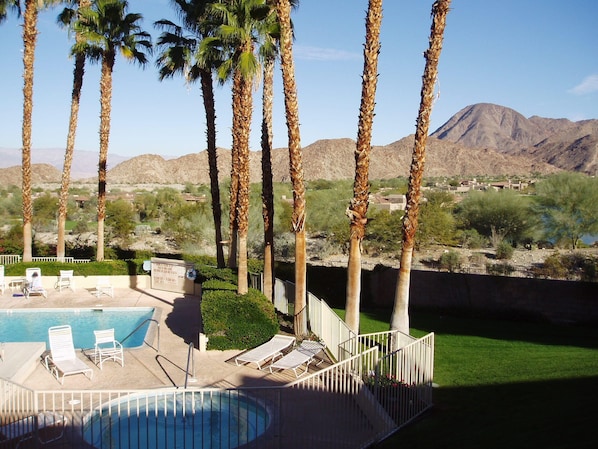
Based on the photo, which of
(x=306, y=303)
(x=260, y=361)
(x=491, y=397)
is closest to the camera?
(x=491, y=397)

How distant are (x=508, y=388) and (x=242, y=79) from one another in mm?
10470

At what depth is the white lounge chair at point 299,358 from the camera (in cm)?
1147

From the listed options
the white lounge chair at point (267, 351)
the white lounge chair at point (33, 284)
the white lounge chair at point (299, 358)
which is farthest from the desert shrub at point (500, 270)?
the white lounge chair at point (33, 284)

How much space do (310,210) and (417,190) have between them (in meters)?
33.7

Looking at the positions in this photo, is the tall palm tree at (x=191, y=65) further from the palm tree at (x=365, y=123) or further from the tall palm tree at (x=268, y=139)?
the palm tree at (x=365, y=123)

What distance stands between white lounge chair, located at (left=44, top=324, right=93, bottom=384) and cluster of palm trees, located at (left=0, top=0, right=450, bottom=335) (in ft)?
→ 14.7

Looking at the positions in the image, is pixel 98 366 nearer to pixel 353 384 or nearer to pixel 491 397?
pixel 353 384

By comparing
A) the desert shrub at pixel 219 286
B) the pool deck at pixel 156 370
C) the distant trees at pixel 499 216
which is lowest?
the pool deck at pixel 156 370

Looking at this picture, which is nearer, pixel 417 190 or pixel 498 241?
pixel 417 190

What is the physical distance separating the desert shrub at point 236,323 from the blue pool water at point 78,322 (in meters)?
3.51

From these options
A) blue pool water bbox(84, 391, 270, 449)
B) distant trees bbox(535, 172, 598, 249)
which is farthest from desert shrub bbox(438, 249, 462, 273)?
blue pool water bbox(84, 391, 270, 449)

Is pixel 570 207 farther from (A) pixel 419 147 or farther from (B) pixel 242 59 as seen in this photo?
(B) pixel 242 59

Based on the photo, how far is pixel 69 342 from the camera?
12.4 metres

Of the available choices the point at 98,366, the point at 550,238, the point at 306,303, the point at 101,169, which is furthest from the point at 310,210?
the point at 98,366
